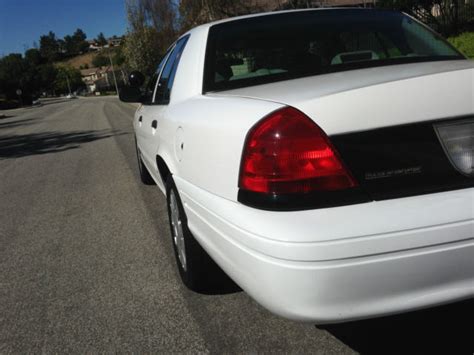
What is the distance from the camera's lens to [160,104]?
3730mm

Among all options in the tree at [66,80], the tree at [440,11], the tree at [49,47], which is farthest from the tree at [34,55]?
the tree at [440,11]

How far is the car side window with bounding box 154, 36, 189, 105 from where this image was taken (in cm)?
354

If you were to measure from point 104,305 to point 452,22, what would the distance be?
1482 centimetres

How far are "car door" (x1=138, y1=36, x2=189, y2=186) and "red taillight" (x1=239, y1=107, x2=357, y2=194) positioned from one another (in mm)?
1547

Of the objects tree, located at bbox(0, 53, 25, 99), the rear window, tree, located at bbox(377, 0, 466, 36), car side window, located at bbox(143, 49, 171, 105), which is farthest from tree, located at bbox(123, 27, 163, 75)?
tree, located at bbox(0, 53, 25, 99)

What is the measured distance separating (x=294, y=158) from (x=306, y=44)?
1269mm

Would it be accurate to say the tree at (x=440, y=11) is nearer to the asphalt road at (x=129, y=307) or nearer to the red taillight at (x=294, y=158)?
the asphalt road at (x=129, y=307)

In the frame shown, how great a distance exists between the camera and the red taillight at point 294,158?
6.04 feet

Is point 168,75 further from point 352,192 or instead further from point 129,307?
point 352,192

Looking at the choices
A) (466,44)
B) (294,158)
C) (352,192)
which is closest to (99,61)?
(466,44)

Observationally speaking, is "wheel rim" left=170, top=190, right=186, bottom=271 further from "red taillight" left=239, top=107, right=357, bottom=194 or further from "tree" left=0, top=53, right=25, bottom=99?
"tree" left=0, top=53, right=25, bottom=99

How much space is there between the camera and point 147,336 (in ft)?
8.64

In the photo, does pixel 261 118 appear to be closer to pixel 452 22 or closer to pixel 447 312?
pixel 447 312

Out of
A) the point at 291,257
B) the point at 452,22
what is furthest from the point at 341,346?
the point at 452,22
